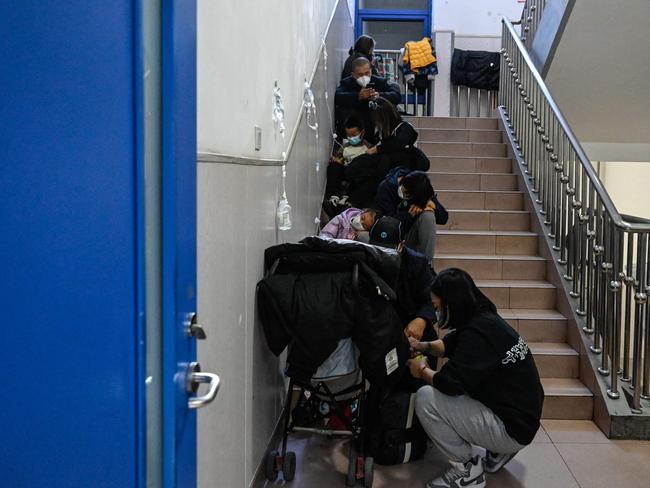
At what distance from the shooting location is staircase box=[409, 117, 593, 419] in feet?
12.3

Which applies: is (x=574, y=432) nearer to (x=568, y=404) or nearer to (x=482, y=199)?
(x=568, y=404)

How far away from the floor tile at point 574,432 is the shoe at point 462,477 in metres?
0.69

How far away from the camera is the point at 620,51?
5.26 meters

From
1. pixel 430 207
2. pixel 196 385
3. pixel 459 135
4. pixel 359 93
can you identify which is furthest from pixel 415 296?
pixel 459 135

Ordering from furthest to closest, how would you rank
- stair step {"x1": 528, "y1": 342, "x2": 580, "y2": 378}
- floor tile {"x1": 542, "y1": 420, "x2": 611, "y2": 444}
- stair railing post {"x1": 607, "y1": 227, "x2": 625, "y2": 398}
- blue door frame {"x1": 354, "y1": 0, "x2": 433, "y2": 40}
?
blue door frame {"x1": 354, "y1": 0, "x2": 433, "y2": 40}, stair step {"x1": 528, "y1": 342, "x2": 580, "y2": 378}, stair railing post {"x1": 607, "y1": 227, "x2": 625, "y2": 398}, floor tile {"x1": 542, "y1": 420, "x2": 611, "y2": 444}

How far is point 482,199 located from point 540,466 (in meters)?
2.78

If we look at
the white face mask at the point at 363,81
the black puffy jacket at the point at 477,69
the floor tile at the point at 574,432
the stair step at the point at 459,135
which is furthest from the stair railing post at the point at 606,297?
the black puffy jacket at the point at 477,69

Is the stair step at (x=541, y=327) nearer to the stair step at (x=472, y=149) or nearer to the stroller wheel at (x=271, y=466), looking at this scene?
the stroller wheel at (x=271, y=466)

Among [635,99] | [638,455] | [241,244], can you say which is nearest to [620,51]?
[635,99]

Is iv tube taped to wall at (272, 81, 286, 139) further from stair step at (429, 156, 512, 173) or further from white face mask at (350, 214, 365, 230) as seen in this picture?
stair step at (429, 156, 512, 173)

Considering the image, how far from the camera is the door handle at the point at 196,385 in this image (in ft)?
3.80

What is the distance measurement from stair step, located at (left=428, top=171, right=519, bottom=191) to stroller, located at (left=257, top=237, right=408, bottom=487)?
310 cm

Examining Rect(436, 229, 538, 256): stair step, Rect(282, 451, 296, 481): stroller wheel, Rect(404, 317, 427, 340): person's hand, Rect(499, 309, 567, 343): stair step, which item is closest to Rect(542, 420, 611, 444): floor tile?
Rect(499, 309, 567, 343): stair step

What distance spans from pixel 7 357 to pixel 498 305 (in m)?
3.79
